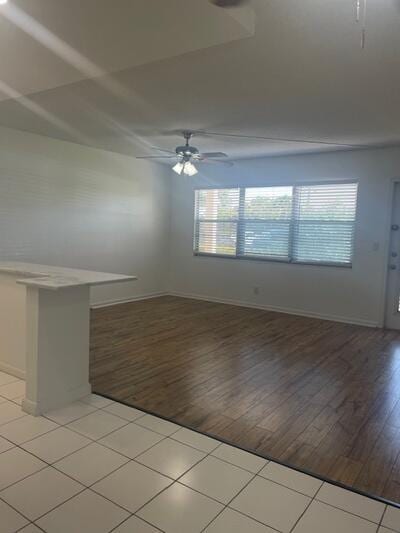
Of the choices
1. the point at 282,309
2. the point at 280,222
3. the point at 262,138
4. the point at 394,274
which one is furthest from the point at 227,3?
the point at 282,309

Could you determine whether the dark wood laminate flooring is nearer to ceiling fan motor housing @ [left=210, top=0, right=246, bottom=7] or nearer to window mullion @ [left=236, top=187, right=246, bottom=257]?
window mullion @ [left=236, top=187, right=246, bottom=257]

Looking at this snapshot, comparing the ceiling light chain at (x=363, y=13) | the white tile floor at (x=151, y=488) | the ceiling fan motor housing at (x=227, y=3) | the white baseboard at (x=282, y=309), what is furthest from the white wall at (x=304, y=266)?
the ceiling fan motor housing at (x=227, y=3)

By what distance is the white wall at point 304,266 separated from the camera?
219 inches

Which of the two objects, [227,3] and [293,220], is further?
[293,220]

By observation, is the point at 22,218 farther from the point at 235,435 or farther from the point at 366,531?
the point at 366,531

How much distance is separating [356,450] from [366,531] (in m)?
0.71

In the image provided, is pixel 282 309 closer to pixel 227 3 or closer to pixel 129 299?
pixel 129 299

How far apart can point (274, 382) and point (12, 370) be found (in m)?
2.23

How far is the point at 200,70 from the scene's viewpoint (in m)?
2.95

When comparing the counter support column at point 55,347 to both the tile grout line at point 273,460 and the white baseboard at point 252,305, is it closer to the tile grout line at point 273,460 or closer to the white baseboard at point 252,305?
the tile grout line at point 273,460

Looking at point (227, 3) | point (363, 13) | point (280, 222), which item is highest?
point (363, 13)

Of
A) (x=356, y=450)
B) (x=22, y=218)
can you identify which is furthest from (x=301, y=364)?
(x=22, y=218)

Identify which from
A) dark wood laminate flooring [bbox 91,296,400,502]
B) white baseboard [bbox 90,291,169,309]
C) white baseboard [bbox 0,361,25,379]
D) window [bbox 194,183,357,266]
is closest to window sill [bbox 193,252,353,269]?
window [bbox 194,183,357,266]

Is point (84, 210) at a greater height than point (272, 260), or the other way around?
point (84, 210)
